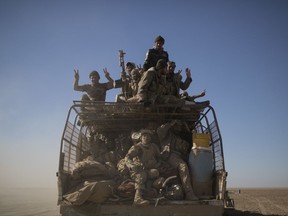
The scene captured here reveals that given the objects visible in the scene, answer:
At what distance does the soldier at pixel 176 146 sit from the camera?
186 inches

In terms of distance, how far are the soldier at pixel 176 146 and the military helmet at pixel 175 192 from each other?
0.37 ft

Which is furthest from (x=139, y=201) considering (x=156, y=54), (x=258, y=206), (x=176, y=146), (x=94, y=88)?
(x=258, y=206)

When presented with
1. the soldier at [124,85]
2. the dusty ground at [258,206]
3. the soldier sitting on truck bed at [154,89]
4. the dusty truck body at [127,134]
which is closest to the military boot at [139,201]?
the dusty truck body at [127,134]

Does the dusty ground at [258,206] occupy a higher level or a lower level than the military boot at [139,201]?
lower

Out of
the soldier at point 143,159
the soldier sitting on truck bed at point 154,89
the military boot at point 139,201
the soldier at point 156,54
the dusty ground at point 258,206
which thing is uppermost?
the soldier at point 156,54

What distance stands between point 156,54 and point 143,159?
3.33 meters

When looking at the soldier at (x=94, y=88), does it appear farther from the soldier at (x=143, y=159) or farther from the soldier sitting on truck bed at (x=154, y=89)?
the soldier at (x=143, y=159)

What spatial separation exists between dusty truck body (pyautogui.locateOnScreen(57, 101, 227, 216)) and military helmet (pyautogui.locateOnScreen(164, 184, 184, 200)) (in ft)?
0.37

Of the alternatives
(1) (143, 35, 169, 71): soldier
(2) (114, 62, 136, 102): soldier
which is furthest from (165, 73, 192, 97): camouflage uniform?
(2) (114, 62, 136, 102): soldier

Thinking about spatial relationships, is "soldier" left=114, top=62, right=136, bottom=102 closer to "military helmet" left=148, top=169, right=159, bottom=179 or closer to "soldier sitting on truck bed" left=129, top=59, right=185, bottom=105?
"soldier sitting on truck bed" left=129, top=59, right=185, bottom=105

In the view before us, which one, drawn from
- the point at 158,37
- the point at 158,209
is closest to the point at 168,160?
the point at 158,209

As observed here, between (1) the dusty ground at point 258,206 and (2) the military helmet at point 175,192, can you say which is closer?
(2) the military helmet at point 175,192

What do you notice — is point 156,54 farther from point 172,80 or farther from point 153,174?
point 153,174

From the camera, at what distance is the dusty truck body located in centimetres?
421
